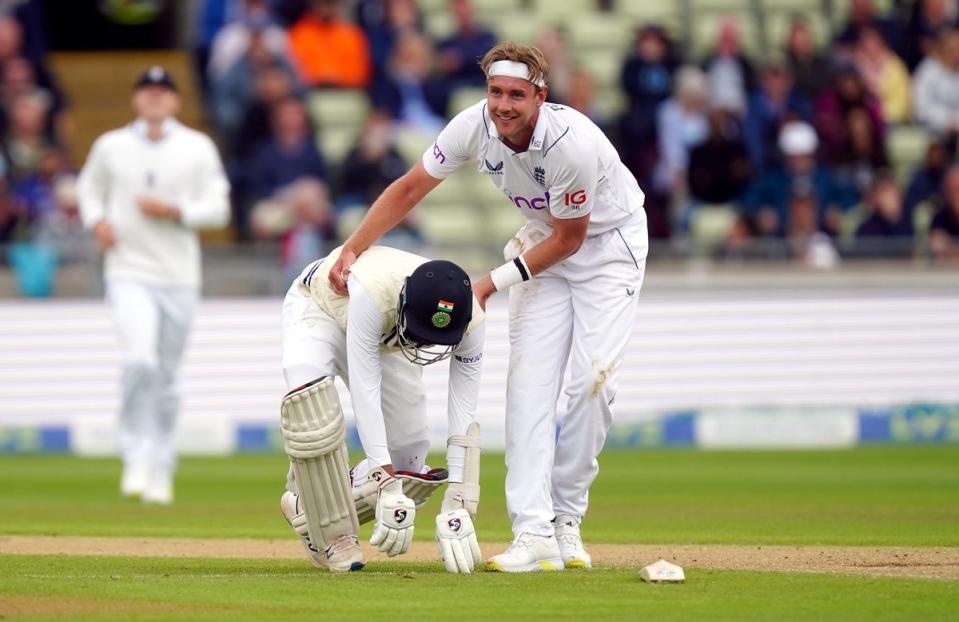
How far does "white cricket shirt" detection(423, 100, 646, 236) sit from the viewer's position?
6.55m

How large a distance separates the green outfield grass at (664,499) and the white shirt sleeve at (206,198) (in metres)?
1.72

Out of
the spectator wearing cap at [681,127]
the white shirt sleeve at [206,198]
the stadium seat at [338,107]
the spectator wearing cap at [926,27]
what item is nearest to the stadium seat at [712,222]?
the spectator wearing cap at [681,127]

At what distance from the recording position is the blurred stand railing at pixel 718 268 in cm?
1427

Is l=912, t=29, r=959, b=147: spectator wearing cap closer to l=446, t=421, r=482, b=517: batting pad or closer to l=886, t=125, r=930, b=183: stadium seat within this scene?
l=886, t=125, r=930, b=183: stadium seat

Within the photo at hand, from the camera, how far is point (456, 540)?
655 centimetres

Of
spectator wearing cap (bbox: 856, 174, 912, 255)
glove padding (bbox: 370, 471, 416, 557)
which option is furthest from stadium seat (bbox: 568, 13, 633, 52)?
glove padding (bbox: 370, 471, 416, 557)

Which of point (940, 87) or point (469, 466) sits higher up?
point (940, 87)

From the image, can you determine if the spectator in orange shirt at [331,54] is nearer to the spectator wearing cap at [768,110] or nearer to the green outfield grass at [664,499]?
the spectator wearing cap at [768,110]

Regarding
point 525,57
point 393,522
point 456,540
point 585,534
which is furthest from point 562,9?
point 393,522

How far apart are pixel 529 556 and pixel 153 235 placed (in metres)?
4.67

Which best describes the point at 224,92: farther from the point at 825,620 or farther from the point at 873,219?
the point at 825,620

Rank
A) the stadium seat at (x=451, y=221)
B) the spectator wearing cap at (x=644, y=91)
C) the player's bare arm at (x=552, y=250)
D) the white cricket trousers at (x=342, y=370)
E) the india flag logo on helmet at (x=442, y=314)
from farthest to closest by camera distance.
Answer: the spectator wearing cap at (x=644, y=91) → the stadium seat at (x=451, y=221) → the white cricket trousers at (x=342, y=370) → the player's bare arm at (x=552, y=250) → the india flag logo on helmet at (x=442, y=314)

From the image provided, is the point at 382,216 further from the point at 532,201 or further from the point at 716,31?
the point at 716,31

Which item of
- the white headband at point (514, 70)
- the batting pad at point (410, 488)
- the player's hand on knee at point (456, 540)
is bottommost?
the player's hand on knee at point (456, 540)
